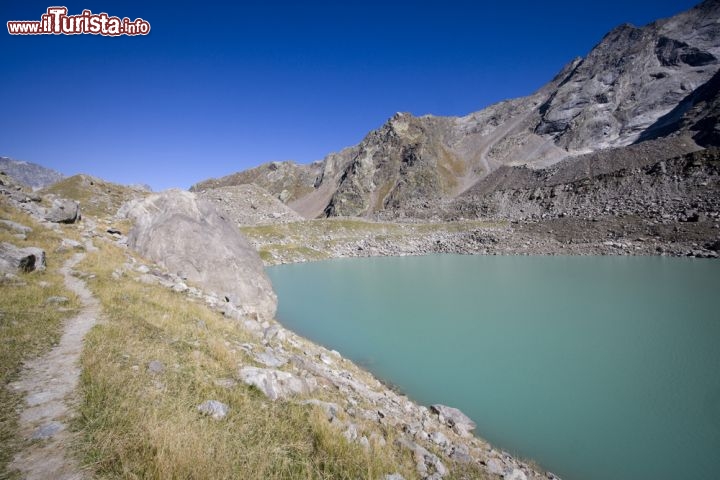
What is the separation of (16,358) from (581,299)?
3306 centimetres

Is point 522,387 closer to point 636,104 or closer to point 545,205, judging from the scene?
point 545,205

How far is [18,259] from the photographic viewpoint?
35.4 ft

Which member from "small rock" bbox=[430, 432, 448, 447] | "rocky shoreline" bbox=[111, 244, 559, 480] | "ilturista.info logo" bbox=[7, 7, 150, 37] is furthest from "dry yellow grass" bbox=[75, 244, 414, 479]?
"ilturista.info logo" bbox=[7, 7, 150, 37]

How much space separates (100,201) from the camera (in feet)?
174

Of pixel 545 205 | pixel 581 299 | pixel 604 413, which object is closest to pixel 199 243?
pixel 604 413

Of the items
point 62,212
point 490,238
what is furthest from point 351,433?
point 490,238

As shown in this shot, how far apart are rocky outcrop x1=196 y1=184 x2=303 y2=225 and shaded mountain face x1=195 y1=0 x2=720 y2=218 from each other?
150 ft

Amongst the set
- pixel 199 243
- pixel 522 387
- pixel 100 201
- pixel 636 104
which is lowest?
pixel 522 387

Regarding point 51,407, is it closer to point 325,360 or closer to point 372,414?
point 372,414

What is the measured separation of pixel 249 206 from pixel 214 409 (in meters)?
88.6

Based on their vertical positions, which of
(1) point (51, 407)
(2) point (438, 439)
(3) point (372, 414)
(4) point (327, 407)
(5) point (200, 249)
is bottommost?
(2) point (438, 439)

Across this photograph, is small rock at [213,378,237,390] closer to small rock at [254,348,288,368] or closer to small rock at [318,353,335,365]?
small rock at [254,348,288,368]

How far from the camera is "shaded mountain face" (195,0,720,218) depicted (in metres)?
116

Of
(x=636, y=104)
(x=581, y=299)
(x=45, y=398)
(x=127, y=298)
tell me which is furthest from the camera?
(x=636, y=104)
